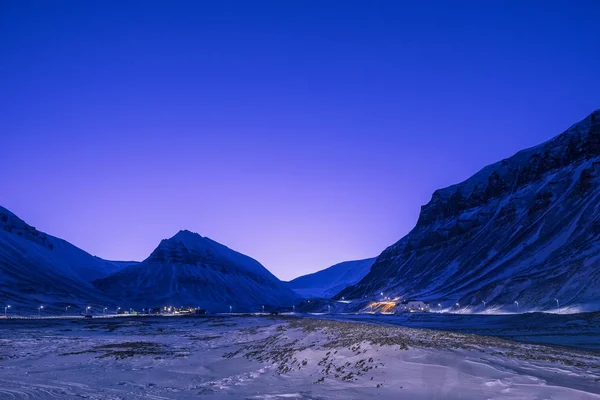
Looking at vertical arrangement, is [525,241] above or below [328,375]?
above

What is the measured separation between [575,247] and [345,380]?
11183 centimetres

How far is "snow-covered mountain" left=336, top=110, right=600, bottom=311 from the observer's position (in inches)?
3671

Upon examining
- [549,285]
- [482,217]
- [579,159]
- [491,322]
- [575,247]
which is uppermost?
[579,159]

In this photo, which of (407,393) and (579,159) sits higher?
(579,159)

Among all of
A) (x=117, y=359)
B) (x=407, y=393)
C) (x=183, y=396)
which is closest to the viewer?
(x=407, y=393)

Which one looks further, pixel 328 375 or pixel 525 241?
pixel 525 241

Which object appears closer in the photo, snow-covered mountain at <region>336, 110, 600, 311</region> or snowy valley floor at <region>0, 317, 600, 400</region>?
snowy valley floor at <region>0, 317, 600, 400</region>

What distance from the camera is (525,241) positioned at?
132250 mm

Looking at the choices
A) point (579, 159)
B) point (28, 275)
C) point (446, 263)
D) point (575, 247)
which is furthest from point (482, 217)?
point (28, 275)

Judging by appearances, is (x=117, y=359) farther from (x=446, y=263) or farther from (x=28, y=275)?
(x=28, y=275)

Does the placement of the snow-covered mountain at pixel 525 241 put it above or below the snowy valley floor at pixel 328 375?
above

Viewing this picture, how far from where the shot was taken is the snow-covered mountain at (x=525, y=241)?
93250mm

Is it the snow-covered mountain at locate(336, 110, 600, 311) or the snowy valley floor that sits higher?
the snow-covered mountain at locate(336, 110, 600, 311)

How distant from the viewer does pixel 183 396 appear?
16891 millimetres
